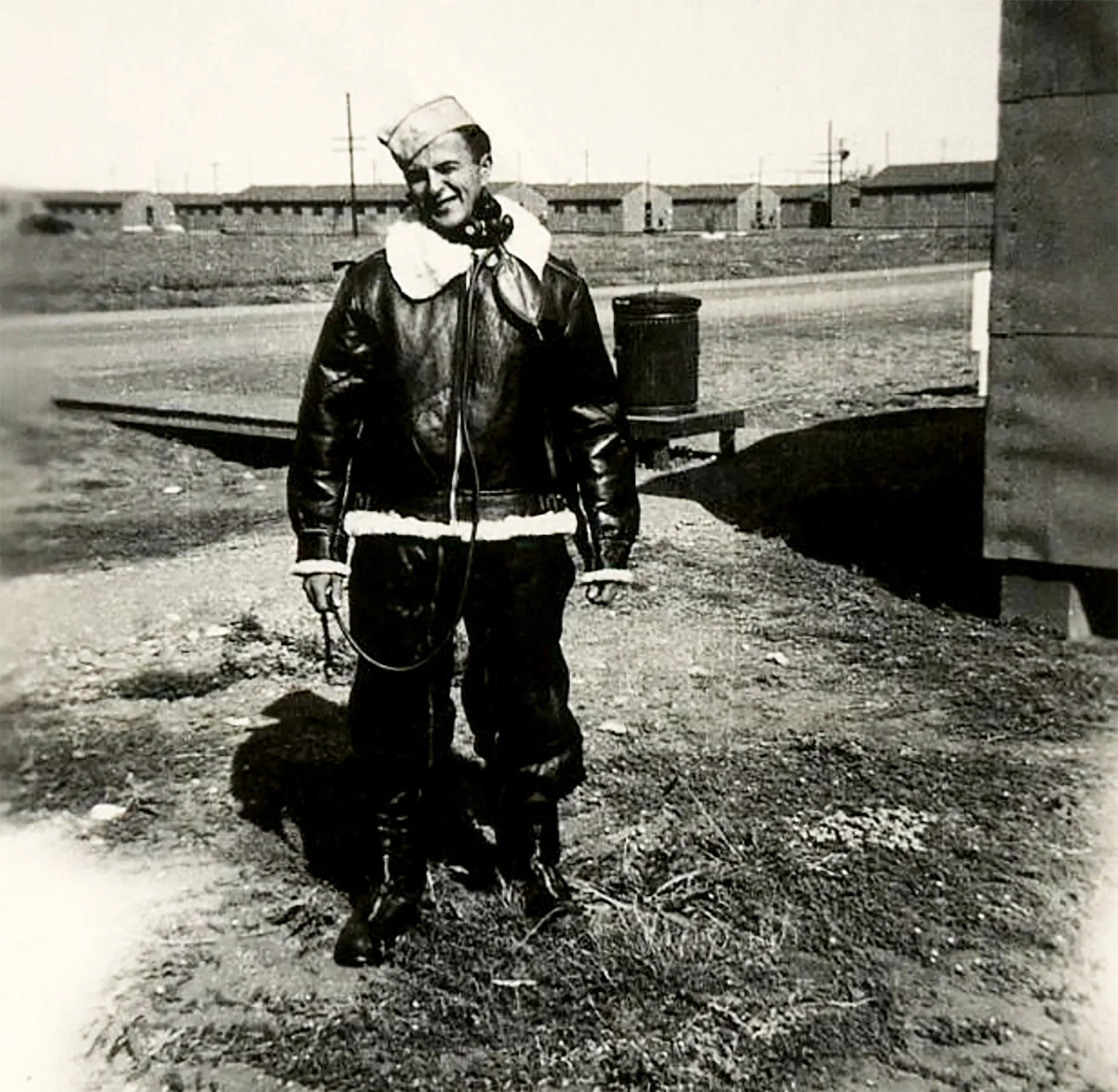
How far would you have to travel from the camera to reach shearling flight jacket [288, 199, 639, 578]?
3.47m

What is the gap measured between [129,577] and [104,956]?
418cm

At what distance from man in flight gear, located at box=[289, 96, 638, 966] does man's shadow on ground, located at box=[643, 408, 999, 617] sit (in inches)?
132

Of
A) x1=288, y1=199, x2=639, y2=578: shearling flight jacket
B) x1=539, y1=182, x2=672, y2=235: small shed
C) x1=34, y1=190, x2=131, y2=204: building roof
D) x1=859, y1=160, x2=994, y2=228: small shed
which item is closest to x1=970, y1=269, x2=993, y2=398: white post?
x1=288, y1=199, x2=639, y2=578: shearling flight jacket

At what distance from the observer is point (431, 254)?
3.45 metres

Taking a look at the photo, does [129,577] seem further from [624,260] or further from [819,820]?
[624,260]

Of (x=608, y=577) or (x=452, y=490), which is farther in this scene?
(x=608, y=577)

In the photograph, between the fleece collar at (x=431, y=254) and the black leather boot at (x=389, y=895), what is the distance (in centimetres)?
136

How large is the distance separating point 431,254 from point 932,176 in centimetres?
7395

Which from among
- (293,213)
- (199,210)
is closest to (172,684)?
(199,210)

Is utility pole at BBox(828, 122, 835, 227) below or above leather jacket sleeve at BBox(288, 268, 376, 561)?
above

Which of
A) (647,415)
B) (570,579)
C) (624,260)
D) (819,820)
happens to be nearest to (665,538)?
(647,415)

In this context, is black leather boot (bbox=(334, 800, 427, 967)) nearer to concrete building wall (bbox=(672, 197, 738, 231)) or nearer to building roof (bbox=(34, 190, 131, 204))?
building roof (bbox=(34, 190, 131, 204))

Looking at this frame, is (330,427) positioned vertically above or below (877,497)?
above

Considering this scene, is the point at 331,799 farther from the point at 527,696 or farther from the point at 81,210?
the point at 81,210
